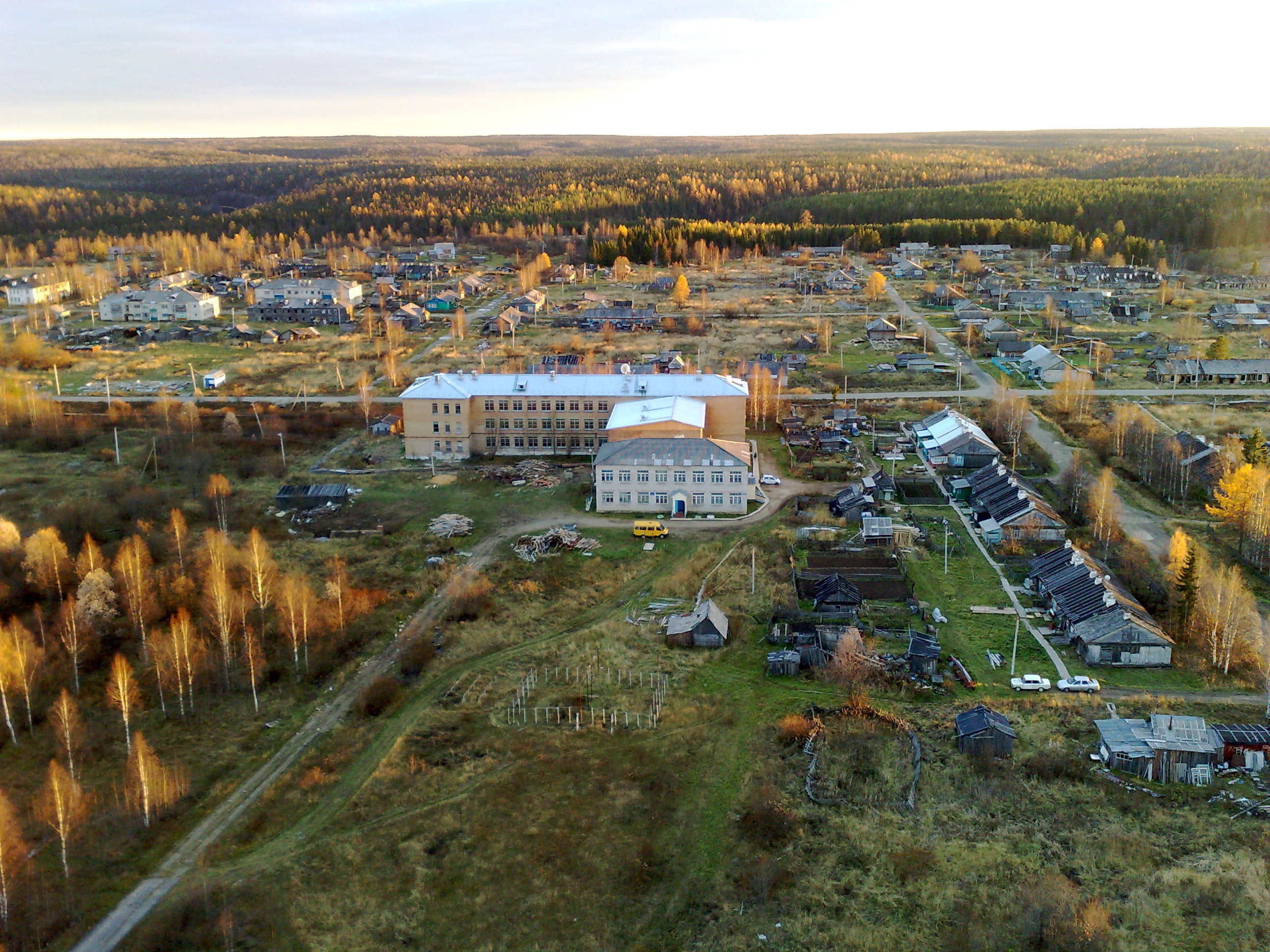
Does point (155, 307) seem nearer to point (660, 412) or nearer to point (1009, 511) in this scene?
point (660, 412)

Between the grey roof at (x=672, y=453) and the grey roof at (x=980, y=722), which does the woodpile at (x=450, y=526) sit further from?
the grey roof at (x=980, y=722)

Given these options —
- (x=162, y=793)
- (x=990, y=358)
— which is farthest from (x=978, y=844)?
(x=990, y=358)

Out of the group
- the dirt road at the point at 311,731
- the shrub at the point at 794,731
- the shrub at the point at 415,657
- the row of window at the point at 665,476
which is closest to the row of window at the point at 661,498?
the row of window at the point at 665,476

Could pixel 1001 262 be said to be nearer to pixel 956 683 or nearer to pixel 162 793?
pixel 956 683

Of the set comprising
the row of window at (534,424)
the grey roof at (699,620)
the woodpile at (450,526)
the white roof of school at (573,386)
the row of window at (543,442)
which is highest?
the white roof of school at (573,386)

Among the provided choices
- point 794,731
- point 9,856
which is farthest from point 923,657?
point 9,856

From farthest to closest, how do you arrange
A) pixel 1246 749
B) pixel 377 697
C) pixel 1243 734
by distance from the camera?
pixel 377 697 → pixel 1243 734 → pixel 1246 749
